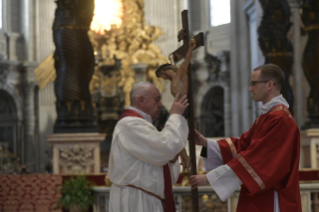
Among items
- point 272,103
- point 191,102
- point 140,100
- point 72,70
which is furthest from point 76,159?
point 272,103

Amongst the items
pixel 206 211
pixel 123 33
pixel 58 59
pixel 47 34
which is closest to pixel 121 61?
pixel 123 33

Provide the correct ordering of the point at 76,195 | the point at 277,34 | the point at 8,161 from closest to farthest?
the point at 76,195 < the point at 277,34 < the point at 8,161

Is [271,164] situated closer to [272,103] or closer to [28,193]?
[272,103]

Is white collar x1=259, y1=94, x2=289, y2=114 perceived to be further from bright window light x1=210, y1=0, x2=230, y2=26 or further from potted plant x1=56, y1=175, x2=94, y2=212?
bright window light x1=210, y1=0, x2=230, y2=26

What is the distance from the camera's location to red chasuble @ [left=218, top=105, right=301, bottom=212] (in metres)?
3.63

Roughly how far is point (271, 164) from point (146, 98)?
952 mm

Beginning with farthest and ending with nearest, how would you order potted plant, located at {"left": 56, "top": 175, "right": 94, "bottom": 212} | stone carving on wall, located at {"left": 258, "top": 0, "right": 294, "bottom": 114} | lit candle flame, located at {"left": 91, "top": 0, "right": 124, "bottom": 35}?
lit candle flame, located at {"left": 91, "top": 0, "right": 124, "bottom": 35} → stone carving on wall, located at {"left": 258, "top": 0, "right": 294, "bottom": 114} → potted plant, located at {"left": 56, "top": 175, "right": 94, "bottom": 212}

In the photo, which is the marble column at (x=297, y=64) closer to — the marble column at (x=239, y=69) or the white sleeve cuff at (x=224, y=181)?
the marble column at (x=239, y=69)

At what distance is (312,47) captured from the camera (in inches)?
293

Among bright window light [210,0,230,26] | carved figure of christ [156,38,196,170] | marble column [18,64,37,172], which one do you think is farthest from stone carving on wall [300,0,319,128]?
marble column [18,64,37,172]

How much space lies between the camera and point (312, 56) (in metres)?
7.39

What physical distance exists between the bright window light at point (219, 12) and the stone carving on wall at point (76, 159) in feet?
35.8

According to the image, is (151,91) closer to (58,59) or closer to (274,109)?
(274,109)

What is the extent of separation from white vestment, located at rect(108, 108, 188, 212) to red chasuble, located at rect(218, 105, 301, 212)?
44 centimetres
